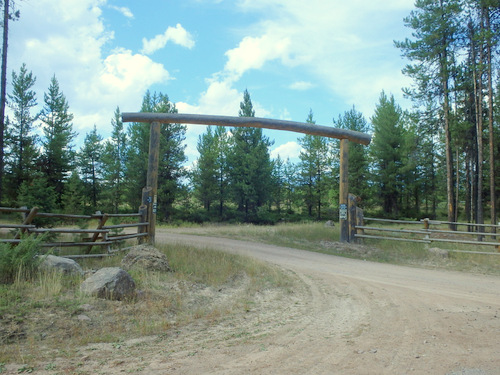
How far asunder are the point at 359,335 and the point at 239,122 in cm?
1023

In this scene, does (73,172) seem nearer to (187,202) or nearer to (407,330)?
(187,202)

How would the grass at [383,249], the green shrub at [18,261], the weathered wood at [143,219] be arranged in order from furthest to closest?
the weathered wood at [143,219]
the grass at [383,249]
the green shrub at [18,261]

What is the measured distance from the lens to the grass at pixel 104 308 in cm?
464

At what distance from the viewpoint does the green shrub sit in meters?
6.66

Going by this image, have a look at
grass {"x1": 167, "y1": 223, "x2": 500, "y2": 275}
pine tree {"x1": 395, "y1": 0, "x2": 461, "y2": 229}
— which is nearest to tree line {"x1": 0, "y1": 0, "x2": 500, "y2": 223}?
pine tree {"x1": 395, "y1": 0, "x2": 461, "y2": 229}

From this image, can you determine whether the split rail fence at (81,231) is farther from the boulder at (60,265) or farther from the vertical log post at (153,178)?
the boulder at (60,265)

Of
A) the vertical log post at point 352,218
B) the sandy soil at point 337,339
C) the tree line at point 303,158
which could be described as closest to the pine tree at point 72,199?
the tree line at point 303,158

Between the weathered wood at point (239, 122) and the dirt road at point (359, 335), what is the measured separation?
7.47 m

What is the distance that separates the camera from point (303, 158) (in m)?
43.3

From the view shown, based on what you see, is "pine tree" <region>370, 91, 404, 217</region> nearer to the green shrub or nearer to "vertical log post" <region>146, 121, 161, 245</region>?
"vertical log post" <region>146, 121, 161, 245</region>

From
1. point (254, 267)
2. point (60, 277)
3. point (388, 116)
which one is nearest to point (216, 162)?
point (388, 116)

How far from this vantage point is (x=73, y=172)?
33.8 metres

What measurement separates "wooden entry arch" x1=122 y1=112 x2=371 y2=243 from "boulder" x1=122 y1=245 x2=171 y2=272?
12.9 ft

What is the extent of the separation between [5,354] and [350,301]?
5346 mm
